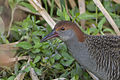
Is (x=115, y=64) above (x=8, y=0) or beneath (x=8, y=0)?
beneath

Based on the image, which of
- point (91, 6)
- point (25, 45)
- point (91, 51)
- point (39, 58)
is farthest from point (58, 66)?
point (91, 6)

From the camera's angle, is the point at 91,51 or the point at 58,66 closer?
the point at 91,51

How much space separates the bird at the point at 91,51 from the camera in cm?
296

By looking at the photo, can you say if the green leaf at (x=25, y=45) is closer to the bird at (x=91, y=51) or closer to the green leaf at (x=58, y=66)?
the green leaf at (x=58, y=66)

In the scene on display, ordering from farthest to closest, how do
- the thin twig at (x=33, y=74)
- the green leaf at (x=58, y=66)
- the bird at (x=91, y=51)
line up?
the green leaf at (x=58, y=66) < the thin twig at (x=33, y=74) < the bird at (x=91, y=51)

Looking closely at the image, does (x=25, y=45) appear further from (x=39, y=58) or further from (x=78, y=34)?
(x=78, y=34)

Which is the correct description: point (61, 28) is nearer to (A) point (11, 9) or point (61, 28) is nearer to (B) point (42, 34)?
(B) point (42, 34)

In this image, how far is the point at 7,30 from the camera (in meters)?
4.00

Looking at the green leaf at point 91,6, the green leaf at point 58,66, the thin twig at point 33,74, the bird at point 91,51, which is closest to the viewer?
the bird at point 91,51

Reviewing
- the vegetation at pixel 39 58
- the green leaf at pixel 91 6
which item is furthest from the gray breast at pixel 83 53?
the green leaf at pixel 91 6

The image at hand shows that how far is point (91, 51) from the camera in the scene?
299cm

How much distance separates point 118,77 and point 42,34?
108 centimetres

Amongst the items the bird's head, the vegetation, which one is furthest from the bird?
the vegetation

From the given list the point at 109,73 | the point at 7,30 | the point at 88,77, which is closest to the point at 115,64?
the point at 109,73
